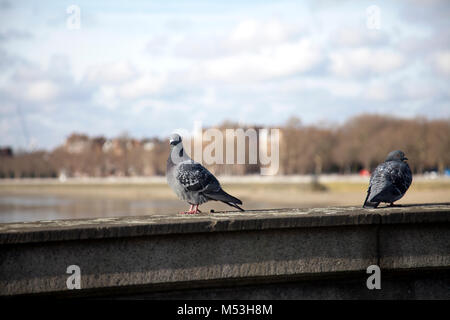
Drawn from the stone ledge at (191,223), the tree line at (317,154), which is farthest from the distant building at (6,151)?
the stone ledge at (191,223)

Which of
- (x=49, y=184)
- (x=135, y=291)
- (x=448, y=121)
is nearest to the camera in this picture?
(x=135, y=291)

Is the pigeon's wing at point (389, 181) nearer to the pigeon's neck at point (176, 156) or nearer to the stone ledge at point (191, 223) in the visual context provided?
the stone ledge at point (191, 223)

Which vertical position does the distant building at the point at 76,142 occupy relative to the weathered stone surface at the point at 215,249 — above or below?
above

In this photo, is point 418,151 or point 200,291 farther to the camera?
point 418,151

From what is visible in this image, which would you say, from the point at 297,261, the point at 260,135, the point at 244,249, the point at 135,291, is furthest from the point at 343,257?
the point at 260,135

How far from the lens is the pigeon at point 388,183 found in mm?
6707

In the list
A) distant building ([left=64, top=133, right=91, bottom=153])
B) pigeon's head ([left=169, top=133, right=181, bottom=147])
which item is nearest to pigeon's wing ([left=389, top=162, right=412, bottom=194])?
pigeon's head ([left=169, top=133, right=181, bottom=147])

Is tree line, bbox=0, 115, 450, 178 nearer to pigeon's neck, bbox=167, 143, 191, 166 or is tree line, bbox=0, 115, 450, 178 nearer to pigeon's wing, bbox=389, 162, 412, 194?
pigeon's wing, bbox=389, 162, 412, 194

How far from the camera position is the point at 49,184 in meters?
114

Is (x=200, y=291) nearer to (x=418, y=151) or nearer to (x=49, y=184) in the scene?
(x=418, y=151)

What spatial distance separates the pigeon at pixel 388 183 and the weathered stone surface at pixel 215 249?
1.08ft

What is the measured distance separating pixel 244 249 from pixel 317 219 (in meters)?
0.75

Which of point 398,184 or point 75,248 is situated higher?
point 398,184

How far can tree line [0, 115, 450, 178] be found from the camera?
8694 cm
